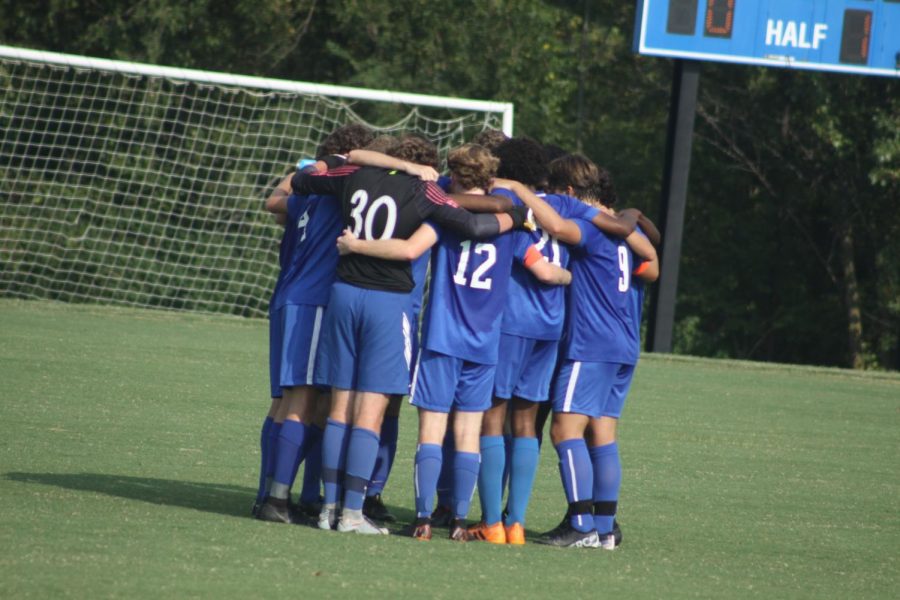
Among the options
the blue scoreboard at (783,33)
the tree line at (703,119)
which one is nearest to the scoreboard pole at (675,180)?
the blue scoreboard at (783,33)

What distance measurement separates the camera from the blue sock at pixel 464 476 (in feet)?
18.4

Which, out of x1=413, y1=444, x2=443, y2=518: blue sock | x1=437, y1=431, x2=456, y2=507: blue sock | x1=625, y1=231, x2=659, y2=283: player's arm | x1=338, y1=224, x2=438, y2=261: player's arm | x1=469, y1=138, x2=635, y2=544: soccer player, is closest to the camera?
x1=338, y1=224, x2=438, y2=261: player's arm

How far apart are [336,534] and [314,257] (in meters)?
1.21

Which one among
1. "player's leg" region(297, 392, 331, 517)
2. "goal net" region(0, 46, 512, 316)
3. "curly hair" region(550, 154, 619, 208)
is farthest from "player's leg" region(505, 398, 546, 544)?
"goal net" region(0, 46, 512, 316)

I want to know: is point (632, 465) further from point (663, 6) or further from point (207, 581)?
point (663, 6)

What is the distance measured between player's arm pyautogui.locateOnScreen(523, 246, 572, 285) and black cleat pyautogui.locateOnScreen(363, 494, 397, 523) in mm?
1340

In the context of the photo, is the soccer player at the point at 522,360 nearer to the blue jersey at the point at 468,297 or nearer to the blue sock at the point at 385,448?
the blue jersey at the point at 468,297

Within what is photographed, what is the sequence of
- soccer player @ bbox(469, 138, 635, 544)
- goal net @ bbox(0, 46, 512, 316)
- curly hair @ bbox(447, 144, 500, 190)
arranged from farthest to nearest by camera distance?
goal net @ bbox(0, 46, 512, 316) < soccer player @ bbox(469, 138, 635, 544) < curly hair @ bbox(447, 144, 500, 190)

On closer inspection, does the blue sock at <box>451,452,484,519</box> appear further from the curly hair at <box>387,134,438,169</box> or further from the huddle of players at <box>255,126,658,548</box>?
the curly hair at <box>387,134,438,169</box>

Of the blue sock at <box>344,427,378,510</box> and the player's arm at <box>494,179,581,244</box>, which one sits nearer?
the blue sock at <box>344,427,378,510</box>

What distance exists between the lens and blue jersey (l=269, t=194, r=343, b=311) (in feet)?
18.9

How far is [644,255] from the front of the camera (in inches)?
237

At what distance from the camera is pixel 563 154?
625 centimetres

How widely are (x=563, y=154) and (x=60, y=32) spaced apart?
18.5m
